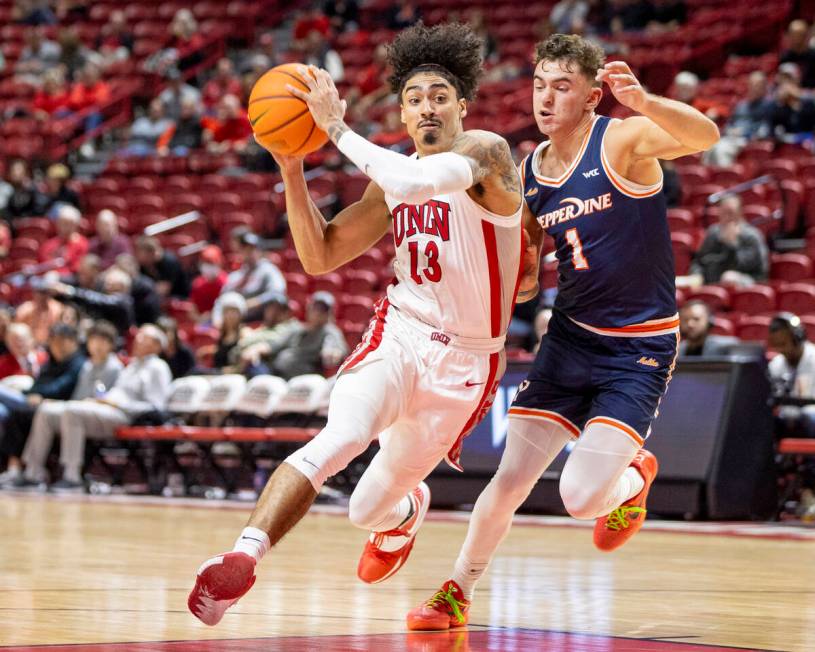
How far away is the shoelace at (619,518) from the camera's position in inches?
184

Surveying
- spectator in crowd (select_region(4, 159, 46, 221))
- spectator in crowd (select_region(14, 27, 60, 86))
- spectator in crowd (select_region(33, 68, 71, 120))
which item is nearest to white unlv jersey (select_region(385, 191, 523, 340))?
spectator in crowd (select_region(4, 159, 46, 221))

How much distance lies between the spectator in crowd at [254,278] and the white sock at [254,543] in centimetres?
883

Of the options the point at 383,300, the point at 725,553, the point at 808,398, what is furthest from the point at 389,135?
the point at 383,300

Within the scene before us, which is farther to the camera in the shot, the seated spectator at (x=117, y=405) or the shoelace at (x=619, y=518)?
the seated spectator at (x=117, y=405)

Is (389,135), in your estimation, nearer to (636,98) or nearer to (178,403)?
(178,403)

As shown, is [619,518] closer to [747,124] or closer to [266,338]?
[266,338]

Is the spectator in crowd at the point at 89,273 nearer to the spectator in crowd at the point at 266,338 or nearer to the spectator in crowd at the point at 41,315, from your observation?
the spectator in crowd at the point at 41,315

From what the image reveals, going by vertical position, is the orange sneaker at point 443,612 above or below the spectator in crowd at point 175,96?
below

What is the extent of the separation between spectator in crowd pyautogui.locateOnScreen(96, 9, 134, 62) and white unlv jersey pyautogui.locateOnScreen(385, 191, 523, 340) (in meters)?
17.2

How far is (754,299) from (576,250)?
6.69m

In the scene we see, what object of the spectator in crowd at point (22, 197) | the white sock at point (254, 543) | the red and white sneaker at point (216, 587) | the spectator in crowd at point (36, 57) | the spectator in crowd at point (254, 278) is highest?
the spectator in crowd at point (36, 57)

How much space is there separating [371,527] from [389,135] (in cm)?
1115

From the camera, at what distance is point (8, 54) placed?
21703mm

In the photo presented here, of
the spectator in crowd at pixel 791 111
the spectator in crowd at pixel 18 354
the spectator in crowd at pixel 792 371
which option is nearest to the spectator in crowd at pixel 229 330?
the spectator in crowd at pixel 18 354
